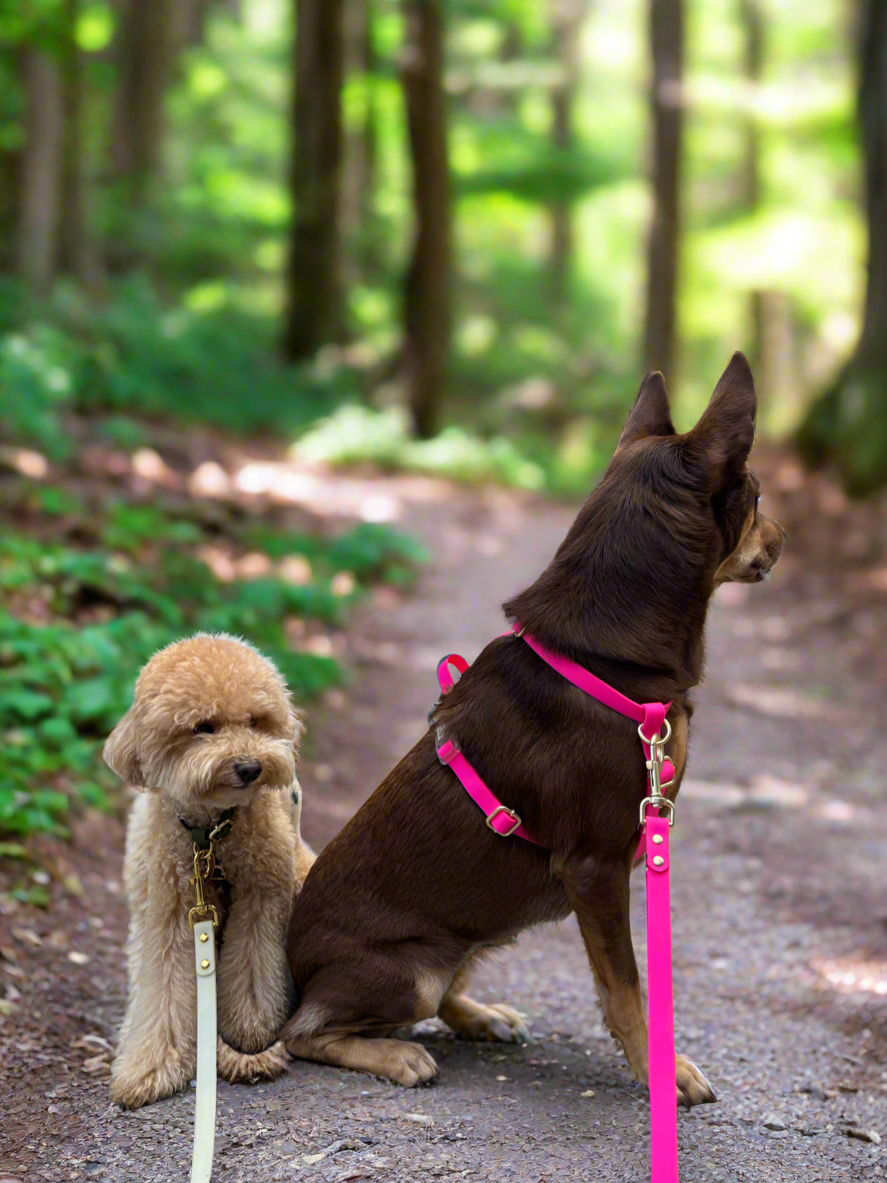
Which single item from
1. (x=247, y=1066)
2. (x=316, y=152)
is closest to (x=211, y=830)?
(x=247, y=1066)

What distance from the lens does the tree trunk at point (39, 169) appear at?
14.5 metres

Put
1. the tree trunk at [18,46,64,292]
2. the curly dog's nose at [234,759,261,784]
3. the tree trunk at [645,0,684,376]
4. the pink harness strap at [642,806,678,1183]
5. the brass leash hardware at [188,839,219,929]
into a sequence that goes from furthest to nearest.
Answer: the tree trunk at [645,0,684,376], the tree trunk at [18,46,64,292], the brass leash hardware at [188,839,219,929], the curly dog's nose at [234,759,261,784], the pink harness strap at [642,806,678,1183]

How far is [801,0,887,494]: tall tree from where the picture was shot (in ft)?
40.0

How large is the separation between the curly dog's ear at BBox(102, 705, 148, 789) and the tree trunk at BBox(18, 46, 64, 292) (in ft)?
43.2

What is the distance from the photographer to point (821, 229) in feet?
59.9

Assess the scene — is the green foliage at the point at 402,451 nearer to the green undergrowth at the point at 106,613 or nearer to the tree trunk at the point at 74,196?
the tree trunk at the point at 74,196

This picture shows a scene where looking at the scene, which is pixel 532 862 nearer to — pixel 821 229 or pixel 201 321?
pixel 821 229

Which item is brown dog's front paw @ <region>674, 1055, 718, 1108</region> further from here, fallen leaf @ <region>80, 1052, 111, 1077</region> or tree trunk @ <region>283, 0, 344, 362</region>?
tree trunk @ <region>283, 0, 344, 362</region>

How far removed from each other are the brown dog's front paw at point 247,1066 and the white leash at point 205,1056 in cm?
29

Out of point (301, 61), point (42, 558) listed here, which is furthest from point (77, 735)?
point (301, 61)

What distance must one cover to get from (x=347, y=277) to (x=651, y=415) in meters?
22.1

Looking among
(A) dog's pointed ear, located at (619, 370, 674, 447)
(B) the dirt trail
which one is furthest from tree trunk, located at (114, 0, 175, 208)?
(A) dog's pointed ear, located at (619, 370, 674, 447)

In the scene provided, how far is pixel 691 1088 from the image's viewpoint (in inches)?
138

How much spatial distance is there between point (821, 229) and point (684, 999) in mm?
16350
